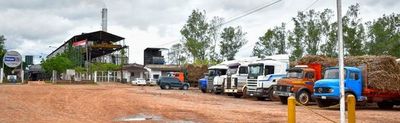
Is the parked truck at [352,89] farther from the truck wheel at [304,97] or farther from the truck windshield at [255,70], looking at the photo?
the truck windshield at [255,70]

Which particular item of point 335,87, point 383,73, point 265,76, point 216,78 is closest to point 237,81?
point 265,76

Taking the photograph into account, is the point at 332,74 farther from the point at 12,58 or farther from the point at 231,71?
the point at 12,58

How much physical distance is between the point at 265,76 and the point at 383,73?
31.3 ft

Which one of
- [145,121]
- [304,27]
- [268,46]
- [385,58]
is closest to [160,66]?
[268,46]

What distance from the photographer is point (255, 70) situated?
33.2 m

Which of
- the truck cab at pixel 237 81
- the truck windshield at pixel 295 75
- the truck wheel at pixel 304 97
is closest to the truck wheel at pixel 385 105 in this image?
the truck wheel at pixel 304 97

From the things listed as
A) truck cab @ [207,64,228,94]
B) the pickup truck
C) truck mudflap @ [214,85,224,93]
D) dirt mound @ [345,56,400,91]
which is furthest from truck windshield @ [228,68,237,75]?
the pickup truck

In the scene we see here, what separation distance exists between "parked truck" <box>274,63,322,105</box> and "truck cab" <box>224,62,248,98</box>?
7574 mm

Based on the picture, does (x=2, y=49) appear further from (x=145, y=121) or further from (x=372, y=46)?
(x=145, y=121)

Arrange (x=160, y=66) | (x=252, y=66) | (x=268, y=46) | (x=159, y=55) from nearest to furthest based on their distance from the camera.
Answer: (x=252, y=66), (x=268, y=46), (x=160, y=66), (x=159, y=55)

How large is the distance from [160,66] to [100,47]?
46.9ft

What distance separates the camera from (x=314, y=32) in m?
64.5

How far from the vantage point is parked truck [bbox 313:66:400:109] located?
2356 cm

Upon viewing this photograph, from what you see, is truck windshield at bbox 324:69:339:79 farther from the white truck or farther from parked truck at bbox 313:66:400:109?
the white truck
